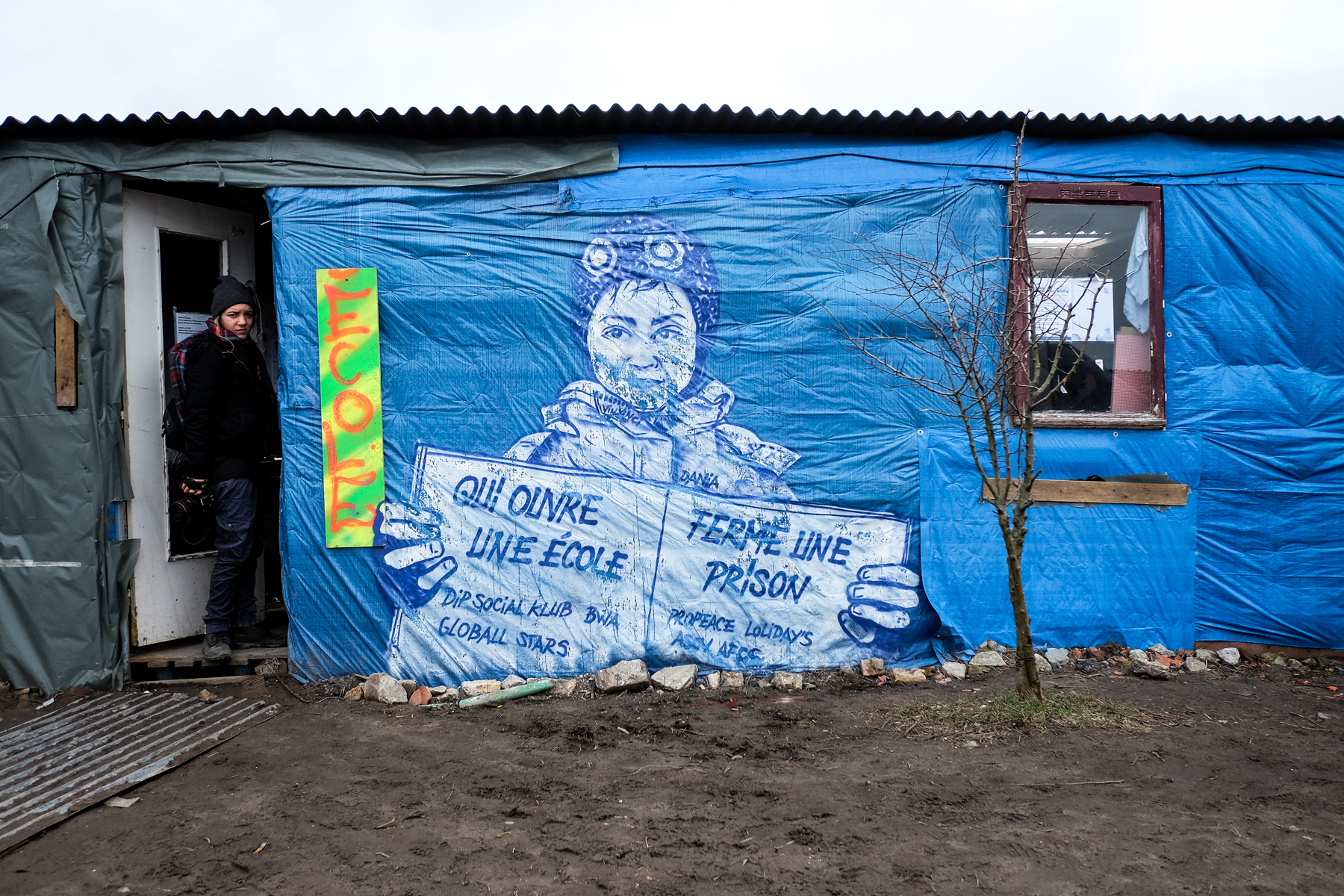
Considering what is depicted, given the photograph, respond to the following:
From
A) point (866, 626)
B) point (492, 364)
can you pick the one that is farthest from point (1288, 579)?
point (492, 364)

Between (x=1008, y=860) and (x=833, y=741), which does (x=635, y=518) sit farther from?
(x=1008, y=860)

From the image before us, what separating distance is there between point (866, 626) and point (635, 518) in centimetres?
156

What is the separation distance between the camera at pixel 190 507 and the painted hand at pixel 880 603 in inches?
158

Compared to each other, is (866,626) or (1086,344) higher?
(1086,344)

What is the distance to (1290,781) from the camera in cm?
346

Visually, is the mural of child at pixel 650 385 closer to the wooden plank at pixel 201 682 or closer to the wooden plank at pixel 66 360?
the wooden plank at pixel 201 682

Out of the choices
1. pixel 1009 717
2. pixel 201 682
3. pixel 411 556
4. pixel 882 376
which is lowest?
pixel 201 682

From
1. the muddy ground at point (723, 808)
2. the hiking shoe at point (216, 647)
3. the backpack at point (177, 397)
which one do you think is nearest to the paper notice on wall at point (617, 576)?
the muddy ground at point (723, 808)

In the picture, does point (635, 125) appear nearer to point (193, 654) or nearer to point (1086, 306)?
point (1086, 306)

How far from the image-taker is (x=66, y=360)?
15.7ft

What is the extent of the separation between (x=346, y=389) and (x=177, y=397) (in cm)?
104

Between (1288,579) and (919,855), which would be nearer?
(919,855)

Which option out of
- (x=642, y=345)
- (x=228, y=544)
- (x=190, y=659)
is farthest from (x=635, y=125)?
(x=190, y=659)

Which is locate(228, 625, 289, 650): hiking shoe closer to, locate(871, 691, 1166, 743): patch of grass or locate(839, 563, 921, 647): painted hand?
locate(839, 563, 921, 647): painted hand
